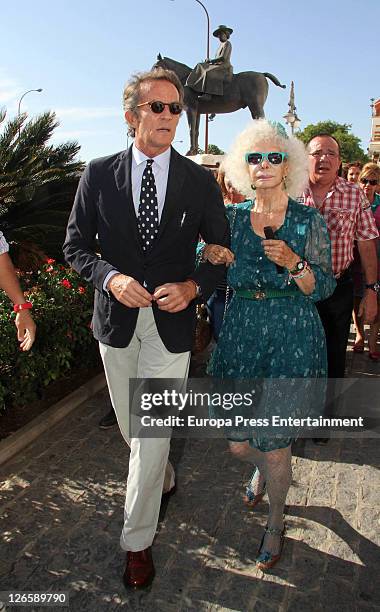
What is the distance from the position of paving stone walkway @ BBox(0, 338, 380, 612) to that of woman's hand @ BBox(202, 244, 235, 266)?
61.2 inches

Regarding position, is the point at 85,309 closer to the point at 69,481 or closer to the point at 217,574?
the point at 69,481

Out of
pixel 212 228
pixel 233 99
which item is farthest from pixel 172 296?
pixel 233 99

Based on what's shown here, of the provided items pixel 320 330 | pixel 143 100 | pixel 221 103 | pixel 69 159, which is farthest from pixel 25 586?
pixel 221 103

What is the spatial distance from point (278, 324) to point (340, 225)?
1.50 m

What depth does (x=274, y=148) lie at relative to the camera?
2.54 metres

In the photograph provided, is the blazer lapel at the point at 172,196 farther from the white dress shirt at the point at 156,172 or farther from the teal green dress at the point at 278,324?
the teal green dress at the point at 278,324

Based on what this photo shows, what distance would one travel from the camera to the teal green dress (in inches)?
99.2

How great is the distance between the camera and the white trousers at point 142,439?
2.41 m

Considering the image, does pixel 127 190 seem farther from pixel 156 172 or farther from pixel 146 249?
pixel 146 249

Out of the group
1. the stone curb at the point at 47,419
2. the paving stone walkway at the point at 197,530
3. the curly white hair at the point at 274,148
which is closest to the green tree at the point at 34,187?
the stone curb at the point at 47,419

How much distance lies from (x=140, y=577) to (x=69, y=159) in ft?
18.1

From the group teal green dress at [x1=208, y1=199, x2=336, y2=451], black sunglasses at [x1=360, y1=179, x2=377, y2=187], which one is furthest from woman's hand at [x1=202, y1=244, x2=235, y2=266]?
black sunglasses at [x1=360, y1=179, x2=377, y2=187]

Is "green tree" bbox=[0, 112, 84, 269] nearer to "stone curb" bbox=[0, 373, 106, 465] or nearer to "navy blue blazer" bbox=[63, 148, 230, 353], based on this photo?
"stone curb" bbox=[0, 373, 106, 465]

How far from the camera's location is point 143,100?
7.98ft
